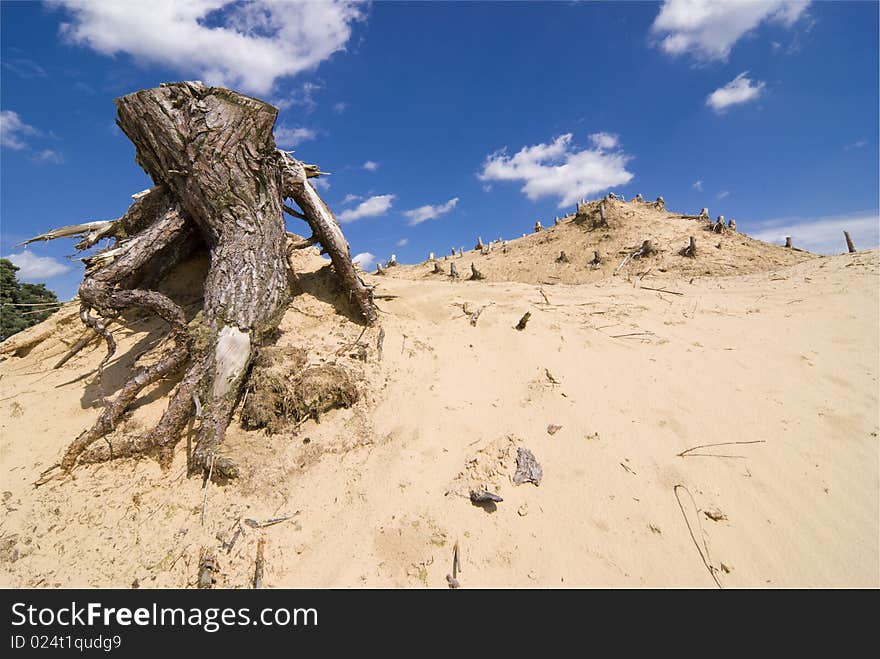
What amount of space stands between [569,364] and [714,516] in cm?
189

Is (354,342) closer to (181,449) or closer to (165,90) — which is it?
(181,449)

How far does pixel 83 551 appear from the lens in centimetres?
224

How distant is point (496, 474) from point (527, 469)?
0.24m

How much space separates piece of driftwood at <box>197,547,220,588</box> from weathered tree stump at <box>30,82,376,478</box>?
582 millimetres

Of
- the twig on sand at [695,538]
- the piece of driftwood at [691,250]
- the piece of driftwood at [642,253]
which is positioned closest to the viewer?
the twig on sand at [695,538]

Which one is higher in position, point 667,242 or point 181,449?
point 667,242

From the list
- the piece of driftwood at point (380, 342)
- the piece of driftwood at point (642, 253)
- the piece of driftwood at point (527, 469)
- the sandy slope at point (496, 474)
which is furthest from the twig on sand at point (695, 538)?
the piece of driftwood at point (642, 253)

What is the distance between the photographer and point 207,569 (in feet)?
7.05

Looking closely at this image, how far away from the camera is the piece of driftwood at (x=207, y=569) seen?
2111 mm

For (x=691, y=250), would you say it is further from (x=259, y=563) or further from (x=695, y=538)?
(x=259, y=563)

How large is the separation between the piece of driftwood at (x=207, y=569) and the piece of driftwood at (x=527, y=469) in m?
1.96

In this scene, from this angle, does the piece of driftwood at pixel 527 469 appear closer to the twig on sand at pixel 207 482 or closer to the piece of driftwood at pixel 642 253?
the twig on sand at pixel 207 482

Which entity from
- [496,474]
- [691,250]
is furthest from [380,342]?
[691,250]

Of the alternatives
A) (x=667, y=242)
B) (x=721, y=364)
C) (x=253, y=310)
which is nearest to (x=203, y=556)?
(x=253, y=310)
